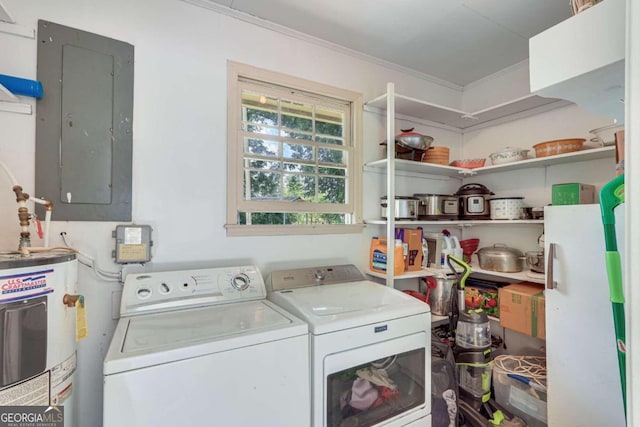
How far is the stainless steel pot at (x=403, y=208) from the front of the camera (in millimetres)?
2166

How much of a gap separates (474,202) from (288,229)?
1.61 m

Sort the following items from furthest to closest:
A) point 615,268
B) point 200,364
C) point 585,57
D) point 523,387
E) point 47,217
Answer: point 523,387, point 47,217, point 200,364, point 615,268, point 585,57

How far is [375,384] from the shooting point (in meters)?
1.45

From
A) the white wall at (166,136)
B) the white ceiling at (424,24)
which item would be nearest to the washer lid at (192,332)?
the white wall at (166,136)

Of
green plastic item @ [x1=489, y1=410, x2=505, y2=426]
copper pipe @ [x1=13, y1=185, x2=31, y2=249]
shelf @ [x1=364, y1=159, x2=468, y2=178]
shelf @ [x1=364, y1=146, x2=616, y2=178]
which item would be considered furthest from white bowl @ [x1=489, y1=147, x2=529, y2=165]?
copper pipe @ [x1=13, y1=185, x2=31, y2=249]

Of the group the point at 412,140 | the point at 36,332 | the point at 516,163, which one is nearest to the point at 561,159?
the point at 516,163

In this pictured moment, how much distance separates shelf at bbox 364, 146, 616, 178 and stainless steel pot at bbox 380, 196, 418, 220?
0.26 metres

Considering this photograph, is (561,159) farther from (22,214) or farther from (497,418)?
(22,214)

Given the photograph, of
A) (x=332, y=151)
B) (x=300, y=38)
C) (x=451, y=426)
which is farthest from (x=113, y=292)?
(x=451, y=426)

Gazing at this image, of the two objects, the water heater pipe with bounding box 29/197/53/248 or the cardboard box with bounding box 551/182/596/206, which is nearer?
the water heater pipe with bounding box 29/197/53/248

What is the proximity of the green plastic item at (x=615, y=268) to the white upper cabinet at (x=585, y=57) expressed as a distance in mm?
305

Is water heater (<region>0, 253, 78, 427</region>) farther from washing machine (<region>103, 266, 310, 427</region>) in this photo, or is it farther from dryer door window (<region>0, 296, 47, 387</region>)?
washing machine (<region>103, 266, 310, 427</region>)

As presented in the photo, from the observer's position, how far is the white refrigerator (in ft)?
4.38

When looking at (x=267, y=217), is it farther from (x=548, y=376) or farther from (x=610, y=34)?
(x=548, y=376)
